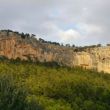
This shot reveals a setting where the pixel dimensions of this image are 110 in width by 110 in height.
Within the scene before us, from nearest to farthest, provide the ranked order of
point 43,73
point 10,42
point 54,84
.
→ 1. point 54,84
2. point 43,73
3. point 10,42

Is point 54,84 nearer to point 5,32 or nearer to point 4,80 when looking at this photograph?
point 5,32

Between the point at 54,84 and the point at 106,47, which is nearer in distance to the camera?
the point at 54,84

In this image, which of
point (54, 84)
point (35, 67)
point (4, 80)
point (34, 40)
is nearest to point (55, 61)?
point (34, 40)

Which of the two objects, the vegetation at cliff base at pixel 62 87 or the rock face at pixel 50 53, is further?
the rock face at pixel 50 53

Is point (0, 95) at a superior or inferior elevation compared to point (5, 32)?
inferior

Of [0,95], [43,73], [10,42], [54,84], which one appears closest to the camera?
[0,95]

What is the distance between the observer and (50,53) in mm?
174125

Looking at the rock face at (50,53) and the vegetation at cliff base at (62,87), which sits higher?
the rock face at (50,53)

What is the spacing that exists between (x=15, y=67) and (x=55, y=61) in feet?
141

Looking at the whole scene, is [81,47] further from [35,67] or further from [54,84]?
[54,84]

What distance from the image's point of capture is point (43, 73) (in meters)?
132

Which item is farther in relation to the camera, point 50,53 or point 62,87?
point 50,53

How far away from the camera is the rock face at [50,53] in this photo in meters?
161

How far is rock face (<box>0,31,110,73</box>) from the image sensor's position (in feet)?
528
